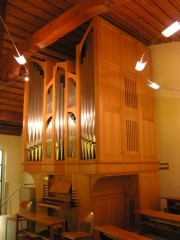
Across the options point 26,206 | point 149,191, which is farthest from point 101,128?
point 26,206

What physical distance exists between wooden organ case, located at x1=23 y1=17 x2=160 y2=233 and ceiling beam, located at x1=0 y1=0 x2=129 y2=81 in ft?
1.99

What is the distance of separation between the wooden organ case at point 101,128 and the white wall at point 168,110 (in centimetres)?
36

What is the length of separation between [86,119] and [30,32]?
2.91 meters

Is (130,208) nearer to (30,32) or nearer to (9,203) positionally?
(30,32)

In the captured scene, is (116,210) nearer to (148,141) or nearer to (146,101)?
(148,141)

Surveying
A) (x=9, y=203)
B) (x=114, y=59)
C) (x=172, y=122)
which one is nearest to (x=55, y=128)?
(x=114, y=59)

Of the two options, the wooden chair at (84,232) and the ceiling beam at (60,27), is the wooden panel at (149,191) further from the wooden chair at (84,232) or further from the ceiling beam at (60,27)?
the ceiling beam at (60,27)

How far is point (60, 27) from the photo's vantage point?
571cm

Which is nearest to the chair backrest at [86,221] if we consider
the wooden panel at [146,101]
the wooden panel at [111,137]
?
the wooden panel at [111,137]

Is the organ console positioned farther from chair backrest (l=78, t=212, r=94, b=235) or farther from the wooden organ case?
chair backrest (l=78, t=212, r=94, b=235)

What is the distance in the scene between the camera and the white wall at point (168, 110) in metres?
6.90

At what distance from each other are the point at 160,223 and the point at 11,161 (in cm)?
729

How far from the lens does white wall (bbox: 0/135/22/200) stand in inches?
444

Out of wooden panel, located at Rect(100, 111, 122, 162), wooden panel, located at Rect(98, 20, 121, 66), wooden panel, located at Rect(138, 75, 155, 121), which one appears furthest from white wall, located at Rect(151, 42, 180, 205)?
wooden panel, located at Rect(100, 111, 122, 162)
